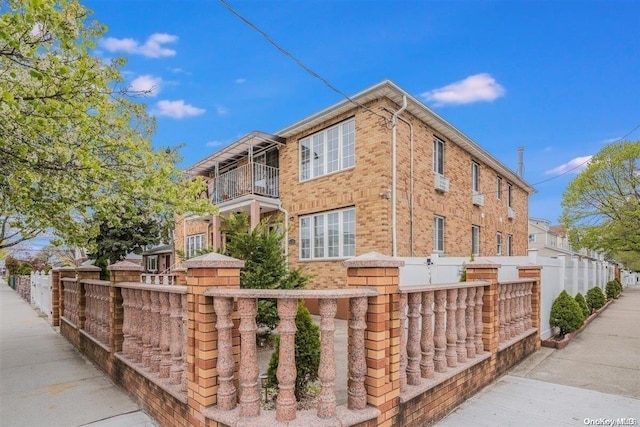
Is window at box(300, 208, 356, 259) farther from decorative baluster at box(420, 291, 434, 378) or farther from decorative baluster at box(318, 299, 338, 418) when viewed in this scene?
decorative baluster at box(318, 299, 338, 418)

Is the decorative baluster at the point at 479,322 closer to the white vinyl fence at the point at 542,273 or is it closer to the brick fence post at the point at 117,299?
the white vinyl fence at the point at 542,273

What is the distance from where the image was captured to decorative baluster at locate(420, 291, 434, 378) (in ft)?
11.8

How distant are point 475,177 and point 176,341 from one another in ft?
46.7

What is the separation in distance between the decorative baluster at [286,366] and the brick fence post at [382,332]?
0.52m

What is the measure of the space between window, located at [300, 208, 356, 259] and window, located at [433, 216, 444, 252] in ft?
10.2

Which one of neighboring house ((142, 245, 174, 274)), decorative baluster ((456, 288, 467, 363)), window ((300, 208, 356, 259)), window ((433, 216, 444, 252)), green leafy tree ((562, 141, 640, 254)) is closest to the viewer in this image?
decorative baluster ((456, 288, 467, 363))

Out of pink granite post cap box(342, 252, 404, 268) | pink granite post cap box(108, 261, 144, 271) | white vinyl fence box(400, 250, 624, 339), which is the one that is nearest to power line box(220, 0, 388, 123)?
pink granite post cap box(108, 261, 144, 271)

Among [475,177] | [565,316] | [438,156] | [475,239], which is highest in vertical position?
[438,156]

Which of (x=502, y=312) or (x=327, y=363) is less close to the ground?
(x=327, y=363)

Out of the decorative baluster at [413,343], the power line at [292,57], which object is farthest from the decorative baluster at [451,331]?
the power line at [292,57]

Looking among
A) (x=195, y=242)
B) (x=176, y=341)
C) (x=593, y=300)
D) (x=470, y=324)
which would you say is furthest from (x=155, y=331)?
(x=195, y=242)

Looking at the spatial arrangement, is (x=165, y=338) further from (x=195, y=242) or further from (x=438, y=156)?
(x=195, y=242)

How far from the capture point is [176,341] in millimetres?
3469

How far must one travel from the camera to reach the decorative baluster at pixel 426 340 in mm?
3607
